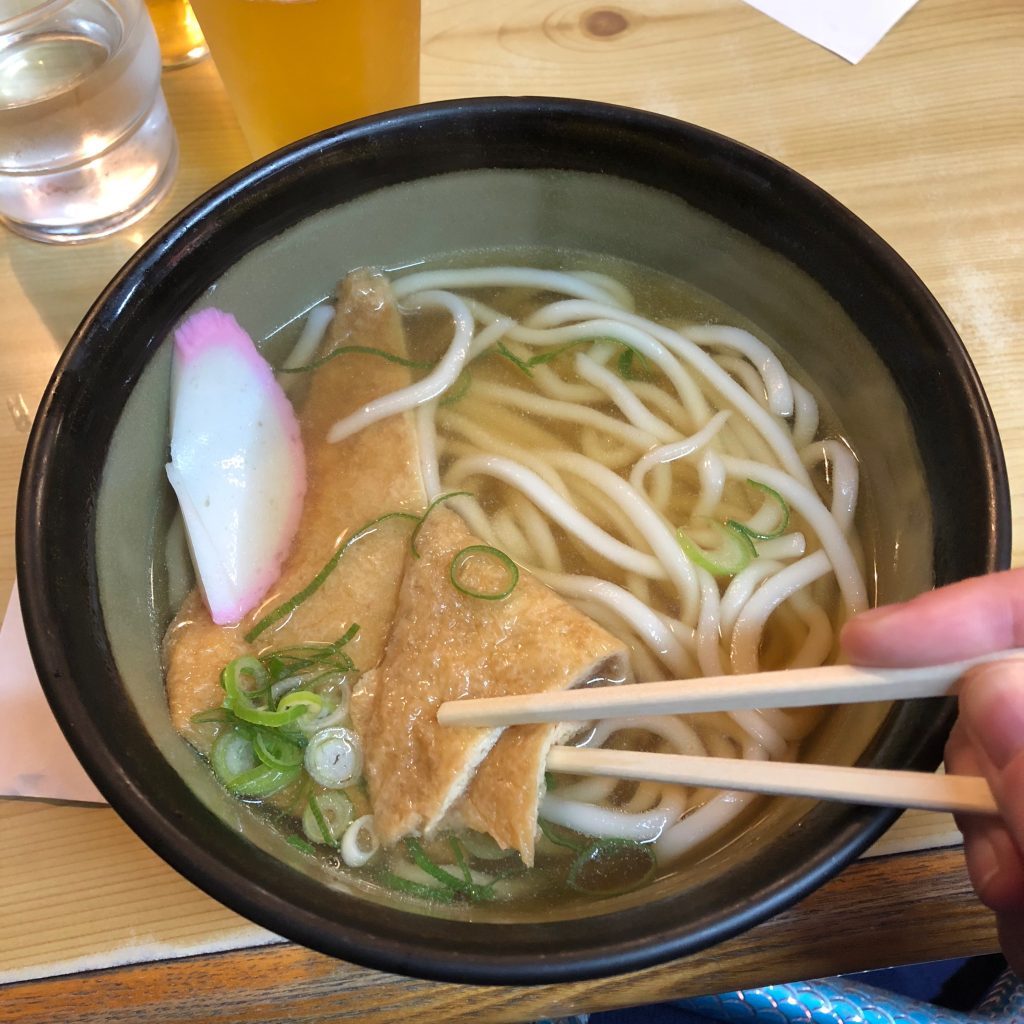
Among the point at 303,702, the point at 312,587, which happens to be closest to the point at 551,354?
the point at 312,587

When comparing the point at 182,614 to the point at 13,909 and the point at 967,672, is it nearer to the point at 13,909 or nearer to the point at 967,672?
Result: the point at 13,909

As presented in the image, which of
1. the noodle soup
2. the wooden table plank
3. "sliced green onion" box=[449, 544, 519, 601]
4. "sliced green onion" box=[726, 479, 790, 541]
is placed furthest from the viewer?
"sliced green onion" box=[726, 479, 790, 541]

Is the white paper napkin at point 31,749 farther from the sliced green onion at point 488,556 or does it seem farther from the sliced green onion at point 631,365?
the sliced green onion at point 631,365

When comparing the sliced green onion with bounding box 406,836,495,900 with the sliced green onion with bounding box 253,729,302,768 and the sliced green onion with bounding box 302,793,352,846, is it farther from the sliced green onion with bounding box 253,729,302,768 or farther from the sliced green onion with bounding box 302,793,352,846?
the sliced green onion with bounding box 253,729,302,768

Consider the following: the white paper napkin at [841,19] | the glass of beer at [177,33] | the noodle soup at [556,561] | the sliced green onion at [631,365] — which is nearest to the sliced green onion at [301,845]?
the noodle soup at [556,561]

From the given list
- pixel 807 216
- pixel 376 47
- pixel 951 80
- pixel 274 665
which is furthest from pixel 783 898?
pixel 951 80

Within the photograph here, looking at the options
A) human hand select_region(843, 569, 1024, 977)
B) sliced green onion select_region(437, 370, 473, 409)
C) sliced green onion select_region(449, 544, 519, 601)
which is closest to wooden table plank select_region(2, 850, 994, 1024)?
human hand select_region(843, 569, 1024, 977)
